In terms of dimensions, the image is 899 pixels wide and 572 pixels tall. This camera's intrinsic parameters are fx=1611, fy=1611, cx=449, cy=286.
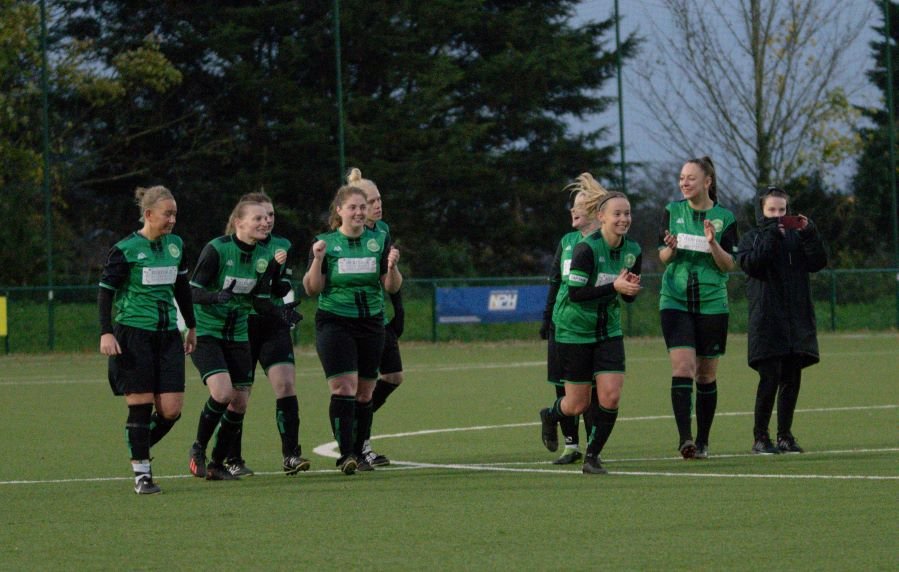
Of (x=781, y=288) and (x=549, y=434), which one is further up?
(x=781, y=288)

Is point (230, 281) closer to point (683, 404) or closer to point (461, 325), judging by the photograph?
point (683, 404)

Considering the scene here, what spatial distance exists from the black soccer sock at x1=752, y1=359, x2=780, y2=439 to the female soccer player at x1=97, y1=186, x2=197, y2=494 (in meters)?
3.89

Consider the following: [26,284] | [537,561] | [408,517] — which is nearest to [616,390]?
[408,517]

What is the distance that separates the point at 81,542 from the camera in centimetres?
704

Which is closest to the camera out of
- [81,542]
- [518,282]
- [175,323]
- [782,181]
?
[81,542]

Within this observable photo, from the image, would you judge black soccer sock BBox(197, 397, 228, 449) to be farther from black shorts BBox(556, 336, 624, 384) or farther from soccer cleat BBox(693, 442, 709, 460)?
soccer cleat BBox(693, 442, 709, 460)

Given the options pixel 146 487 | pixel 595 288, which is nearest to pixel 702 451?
pixel 595 288

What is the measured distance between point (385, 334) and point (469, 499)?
250cm

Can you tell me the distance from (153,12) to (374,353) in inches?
1213

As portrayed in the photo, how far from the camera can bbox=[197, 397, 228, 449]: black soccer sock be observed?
32.0 ft

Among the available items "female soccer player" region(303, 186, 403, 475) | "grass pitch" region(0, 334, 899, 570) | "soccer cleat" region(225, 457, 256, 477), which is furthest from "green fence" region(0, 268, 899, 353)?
"female soccer player" region(303, 186, 403, 475)

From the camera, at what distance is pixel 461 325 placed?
2998 cm

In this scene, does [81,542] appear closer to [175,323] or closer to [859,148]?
[175,323]

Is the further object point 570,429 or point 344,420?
point 570,429
